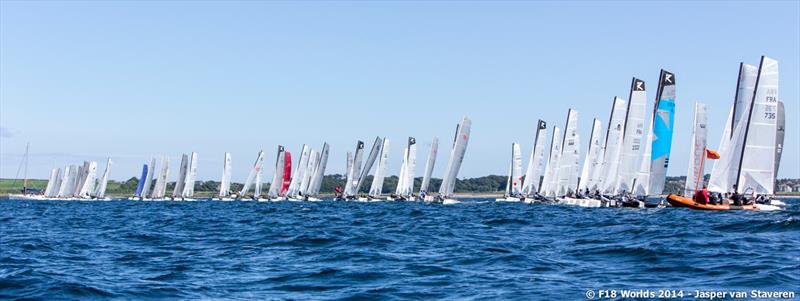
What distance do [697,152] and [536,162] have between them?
28.9 metres

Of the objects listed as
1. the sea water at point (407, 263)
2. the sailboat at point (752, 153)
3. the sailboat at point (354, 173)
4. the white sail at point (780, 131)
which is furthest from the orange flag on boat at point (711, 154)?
the sailboat at point (354, 173)

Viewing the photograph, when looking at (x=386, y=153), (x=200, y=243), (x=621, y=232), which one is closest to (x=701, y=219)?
(x=621, y=232)

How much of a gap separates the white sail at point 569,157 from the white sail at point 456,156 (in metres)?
9.11

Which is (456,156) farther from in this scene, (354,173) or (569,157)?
(354,173)

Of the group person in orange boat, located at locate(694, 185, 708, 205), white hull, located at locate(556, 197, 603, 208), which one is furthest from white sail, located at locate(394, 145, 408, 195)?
person in orange boat, located at locate(694, 185, 708, 205)

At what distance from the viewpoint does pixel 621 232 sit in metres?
24.3

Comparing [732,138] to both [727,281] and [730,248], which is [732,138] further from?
[727,281]

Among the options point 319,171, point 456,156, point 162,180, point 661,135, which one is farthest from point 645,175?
point 162,180

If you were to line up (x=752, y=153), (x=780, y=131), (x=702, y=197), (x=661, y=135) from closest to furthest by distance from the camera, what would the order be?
(x=702, y=197), (x=752, y=153), (x=780, y=131), (x=661, y=135)

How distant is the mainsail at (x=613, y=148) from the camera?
6022 centimetres

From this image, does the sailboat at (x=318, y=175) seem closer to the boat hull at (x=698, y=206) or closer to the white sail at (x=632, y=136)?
the white sail at (x=632, y=136)

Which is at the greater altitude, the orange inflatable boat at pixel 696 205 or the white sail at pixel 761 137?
the white sail at pixel 761 137

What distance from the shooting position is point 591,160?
71500 millimetres

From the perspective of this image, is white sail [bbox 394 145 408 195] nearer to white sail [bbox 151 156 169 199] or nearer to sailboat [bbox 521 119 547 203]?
sailboat [bbox 521 119 547 203]
